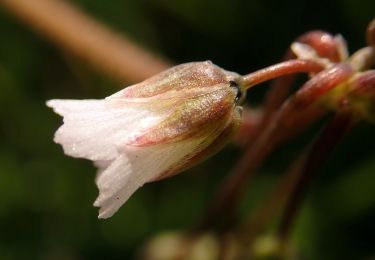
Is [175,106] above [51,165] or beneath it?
beneath

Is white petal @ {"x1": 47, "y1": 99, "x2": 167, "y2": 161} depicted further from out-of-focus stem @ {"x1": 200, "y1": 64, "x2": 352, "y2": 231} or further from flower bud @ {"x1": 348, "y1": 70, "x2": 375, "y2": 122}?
flower bud @ {"x1": 348, "y1": 70, "x2": 375, "y2": 122}

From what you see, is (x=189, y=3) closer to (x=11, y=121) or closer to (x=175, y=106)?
(x=11, y=121)

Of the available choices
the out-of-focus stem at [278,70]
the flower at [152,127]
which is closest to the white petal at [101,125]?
the flower at [152,127]

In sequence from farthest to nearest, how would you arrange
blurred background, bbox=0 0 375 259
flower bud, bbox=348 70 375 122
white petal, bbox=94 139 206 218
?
1. blurred background, bbox=0 0 375 259
2. flower bud, bbox=348 70 375 122
3. white petal, bbox=94 139 206 218

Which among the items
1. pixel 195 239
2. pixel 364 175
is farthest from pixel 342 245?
pixel 195 239

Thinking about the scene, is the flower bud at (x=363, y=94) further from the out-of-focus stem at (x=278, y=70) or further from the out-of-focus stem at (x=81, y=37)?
the out-of-focus stem at (x=81, y=37)

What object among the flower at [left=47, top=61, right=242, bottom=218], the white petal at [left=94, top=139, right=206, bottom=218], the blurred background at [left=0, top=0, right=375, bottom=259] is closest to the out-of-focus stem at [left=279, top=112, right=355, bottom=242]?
the flower at [left=47, top=61, right=242, bottom=218]
